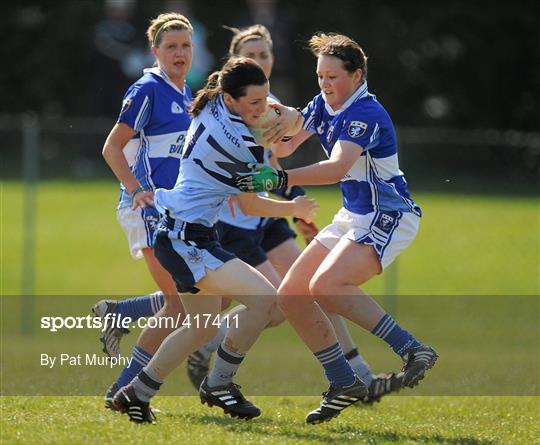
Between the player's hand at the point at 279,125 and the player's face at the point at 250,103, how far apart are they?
103 millimetres

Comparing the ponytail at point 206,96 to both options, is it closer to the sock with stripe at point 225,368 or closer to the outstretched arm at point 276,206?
the outstretched arm at point 276,206

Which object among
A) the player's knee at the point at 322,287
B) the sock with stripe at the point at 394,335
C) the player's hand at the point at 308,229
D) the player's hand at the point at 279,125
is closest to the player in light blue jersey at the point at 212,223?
the player's hand at the point at 279,125

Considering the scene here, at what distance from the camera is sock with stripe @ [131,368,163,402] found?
258 inches

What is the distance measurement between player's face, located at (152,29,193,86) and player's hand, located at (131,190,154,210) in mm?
882

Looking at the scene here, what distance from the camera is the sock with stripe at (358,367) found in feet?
24.2

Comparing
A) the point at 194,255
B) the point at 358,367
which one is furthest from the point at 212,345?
the point at 194,255

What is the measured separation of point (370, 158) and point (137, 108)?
1431mm

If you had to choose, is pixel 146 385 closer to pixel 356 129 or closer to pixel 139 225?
pixel 139 225

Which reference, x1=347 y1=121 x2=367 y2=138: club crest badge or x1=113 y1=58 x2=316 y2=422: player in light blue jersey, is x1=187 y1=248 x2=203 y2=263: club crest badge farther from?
x1=347 y1=121 x2=367 y2=138: club crest badge

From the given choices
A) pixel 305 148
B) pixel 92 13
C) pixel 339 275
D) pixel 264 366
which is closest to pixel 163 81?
pixel 339 275

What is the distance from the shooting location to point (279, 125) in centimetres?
652

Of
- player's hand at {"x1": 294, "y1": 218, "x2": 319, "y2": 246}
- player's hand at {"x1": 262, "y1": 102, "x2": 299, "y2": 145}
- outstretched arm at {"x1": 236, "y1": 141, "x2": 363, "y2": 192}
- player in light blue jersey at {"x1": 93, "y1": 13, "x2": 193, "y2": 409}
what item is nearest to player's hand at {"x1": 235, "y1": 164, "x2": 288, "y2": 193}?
outstretched arm at {"x1": 236, "y1": 141, "x2": 363, "y2": 192}

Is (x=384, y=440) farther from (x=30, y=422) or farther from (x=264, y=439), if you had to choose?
(x=30, y=422)

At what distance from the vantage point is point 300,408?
7.58 meters
